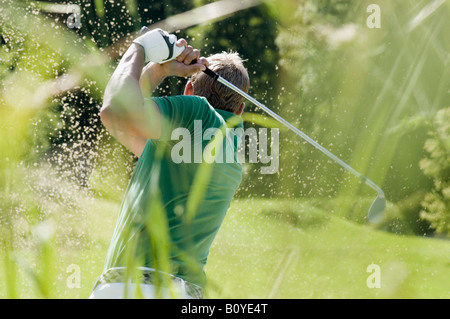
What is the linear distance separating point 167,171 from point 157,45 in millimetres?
285

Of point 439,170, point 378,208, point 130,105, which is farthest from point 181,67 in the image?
point 439,170

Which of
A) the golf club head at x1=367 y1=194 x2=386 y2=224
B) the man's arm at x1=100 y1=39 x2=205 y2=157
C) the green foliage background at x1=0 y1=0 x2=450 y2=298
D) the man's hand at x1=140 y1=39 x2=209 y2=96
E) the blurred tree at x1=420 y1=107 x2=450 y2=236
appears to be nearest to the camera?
the man's arm at x1=100 y1=39 x2=205 y2=157

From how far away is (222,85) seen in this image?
4.93 feet

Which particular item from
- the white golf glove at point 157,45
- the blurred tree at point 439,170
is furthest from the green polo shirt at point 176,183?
the blurred tree at point 439,170

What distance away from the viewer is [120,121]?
1.12 metres

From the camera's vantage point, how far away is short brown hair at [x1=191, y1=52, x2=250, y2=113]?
1512 millimetres

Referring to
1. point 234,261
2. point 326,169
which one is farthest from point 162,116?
point 326,169

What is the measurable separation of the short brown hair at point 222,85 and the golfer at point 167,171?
90mm

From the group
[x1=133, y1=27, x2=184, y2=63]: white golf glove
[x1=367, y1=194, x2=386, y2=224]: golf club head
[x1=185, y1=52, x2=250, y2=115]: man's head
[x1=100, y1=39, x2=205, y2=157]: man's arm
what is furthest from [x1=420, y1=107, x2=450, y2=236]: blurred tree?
[x1=100, y1=39, x2=205, y2=157]: man's arm

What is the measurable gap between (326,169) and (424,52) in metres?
2.01

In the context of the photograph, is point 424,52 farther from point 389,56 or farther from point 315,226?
point 315,226

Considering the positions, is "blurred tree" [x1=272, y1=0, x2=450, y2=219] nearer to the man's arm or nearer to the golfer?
the golfer

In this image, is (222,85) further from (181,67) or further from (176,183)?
(176,183)

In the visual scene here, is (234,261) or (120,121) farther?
(234,261)
